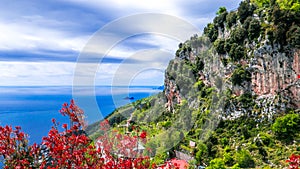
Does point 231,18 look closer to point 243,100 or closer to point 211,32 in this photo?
point 211,32

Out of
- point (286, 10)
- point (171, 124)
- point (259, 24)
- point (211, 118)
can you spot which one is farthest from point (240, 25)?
point (171, 124)

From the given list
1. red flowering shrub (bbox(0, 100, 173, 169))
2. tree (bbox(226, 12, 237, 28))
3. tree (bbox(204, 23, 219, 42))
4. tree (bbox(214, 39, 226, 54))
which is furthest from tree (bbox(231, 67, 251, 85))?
red flowering shrub (bbox(0, 100, 173, 169))

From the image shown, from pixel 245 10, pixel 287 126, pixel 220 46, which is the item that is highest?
pixel 245 10

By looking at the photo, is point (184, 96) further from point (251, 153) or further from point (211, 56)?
point (251, 153)

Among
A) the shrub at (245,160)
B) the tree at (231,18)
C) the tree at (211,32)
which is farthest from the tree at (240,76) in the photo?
the shrub at (245,160)

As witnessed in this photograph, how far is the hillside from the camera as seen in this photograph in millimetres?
21375

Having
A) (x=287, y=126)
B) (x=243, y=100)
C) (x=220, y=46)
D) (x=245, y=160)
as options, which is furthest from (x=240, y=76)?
(x=245, y=160)

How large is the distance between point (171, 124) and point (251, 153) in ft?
35.7

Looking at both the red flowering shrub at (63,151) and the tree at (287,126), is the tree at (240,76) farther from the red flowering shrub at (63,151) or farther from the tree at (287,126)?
the red flowering shrub at (63,151)

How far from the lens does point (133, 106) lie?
37531mm

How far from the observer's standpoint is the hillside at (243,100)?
21375 millimetres

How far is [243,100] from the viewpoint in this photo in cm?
2573

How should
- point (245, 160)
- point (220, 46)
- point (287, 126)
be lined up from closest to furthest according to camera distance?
point (245, 160)
point (287, 126)
point (220, 46)

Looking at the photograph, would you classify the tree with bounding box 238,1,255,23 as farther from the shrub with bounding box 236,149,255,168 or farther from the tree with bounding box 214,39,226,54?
the shrub with bounding box 236,149,255,168
